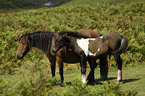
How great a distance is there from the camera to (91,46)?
8016 mm

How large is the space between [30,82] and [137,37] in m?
13.4

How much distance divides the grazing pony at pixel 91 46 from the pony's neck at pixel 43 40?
69 centimetres

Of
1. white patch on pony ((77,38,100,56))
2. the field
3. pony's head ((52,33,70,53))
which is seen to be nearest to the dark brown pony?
pony's head ((52,33,70,53))

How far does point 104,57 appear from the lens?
8.55m

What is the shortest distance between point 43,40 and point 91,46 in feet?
7.25

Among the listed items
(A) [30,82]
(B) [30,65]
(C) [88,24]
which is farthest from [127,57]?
(C) [88,24]

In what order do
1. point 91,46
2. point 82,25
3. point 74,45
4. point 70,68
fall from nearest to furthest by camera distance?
1. point 91,46
2. point 74,45
3. point 70,68
4. point 82,25

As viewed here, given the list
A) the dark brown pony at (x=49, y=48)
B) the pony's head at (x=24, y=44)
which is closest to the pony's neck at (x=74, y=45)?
the dark brown pony at (x=49, y=48)

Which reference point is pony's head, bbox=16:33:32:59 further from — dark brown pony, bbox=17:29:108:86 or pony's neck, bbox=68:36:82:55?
pony's neck, bbox=68:36:82:55

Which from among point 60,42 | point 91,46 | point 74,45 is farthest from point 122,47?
point 60,42

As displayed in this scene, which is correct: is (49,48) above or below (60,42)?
below

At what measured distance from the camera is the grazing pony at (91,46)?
796 centimetres

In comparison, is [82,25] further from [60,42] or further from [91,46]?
[91,46]

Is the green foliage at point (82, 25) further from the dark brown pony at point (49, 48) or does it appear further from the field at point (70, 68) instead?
the dark brown pony at point (49, 48)
